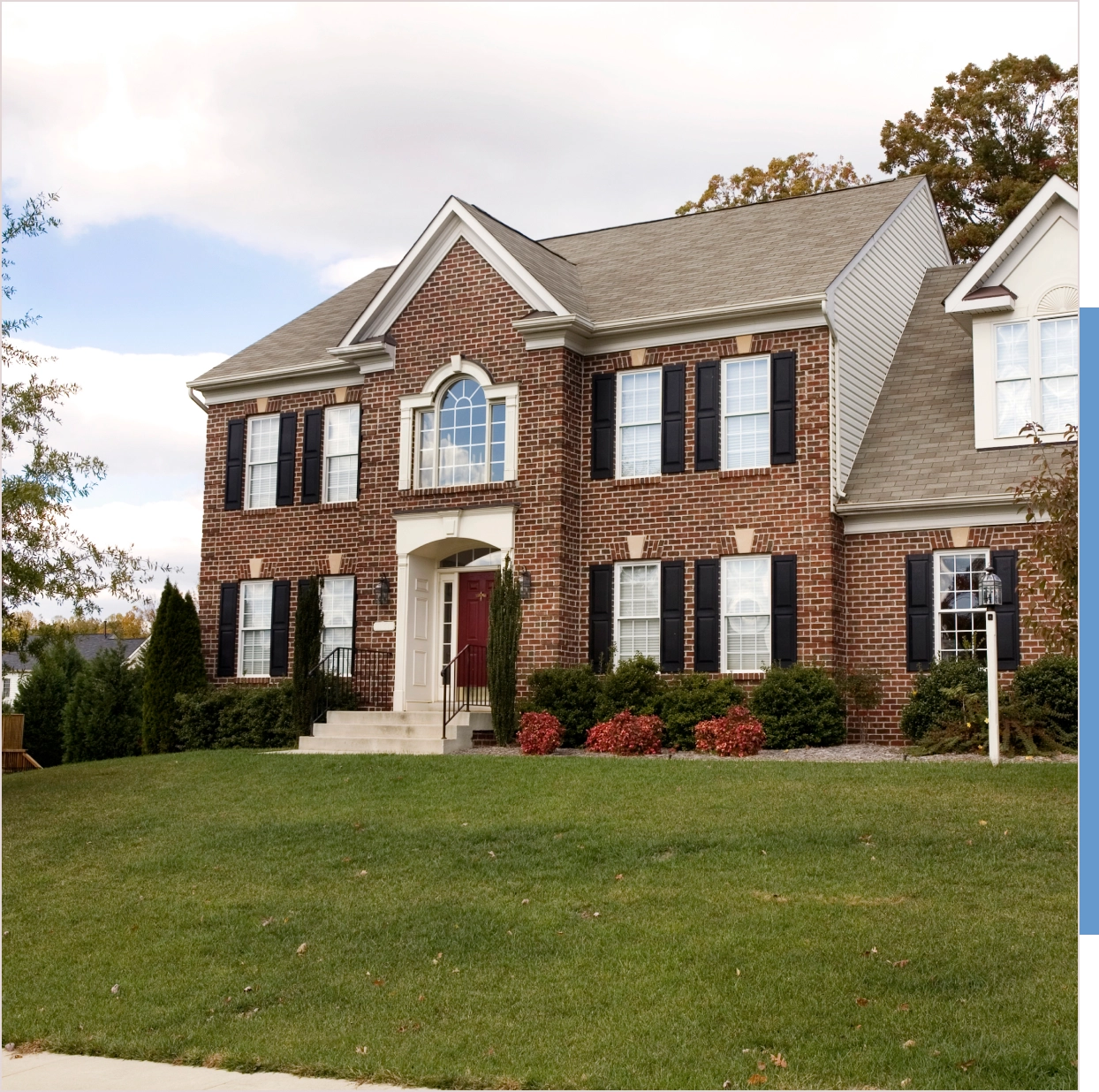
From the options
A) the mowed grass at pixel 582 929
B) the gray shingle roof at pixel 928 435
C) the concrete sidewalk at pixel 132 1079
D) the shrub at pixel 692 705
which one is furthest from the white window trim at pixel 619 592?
the concrete sidewalk at pixel 132 1079

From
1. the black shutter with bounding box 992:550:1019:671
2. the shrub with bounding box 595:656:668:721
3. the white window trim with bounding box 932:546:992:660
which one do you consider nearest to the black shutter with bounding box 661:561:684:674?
the shrub with bounding box 595:656:668:721

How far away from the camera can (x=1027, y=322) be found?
18453 millimetres

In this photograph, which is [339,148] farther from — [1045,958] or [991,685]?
[991,685]

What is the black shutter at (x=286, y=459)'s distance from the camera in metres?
23.3

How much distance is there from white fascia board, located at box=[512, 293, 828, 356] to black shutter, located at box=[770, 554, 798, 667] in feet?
10.9

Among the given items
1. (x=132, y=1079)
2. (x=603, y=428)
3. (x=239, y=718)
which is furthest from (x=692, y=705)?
(x=132, y=1079)

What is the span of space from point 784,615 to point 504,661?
12.8ft

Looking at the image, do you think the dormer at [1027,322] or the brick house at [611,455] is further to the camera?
the brick house at [611,455]

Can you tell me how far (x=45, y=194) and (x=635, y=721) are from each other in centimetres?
1024

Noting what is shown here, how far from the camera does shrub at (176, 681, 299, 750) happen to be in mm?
21156

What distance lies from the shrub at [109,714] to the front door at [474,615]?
7571 millimetres

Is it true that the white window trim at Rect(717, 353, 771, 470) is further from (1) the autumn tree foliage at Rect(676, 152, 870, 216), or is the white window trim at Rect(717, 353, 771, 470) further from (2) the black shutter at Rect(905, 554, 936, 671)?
(1) the autumn tree foliage at Rect(676, 152, 870, 216)

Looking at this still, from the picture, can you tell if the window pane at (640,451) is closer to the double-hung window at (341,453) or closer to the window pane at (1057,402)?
the double-hung window at (341,453)

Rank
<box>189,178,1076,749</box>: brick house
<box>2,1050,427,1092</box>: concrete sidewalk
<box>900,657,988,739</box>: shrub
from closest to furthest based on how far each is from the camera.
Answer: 1. <box>2,1050,427,1092</box>: concrete sidewalk
2. <box>900,657,988,739</box>: shrub
3. <box>189,178,1076,749</box>: brick house
